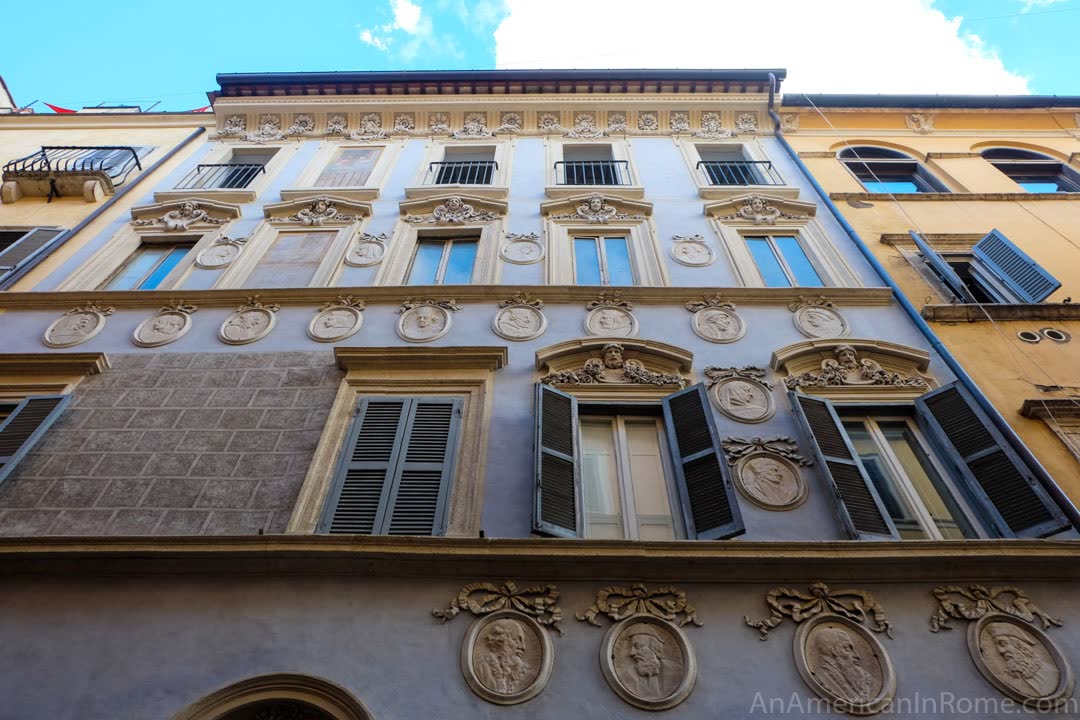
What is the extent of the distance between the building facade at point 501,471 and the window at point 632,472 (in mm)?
35

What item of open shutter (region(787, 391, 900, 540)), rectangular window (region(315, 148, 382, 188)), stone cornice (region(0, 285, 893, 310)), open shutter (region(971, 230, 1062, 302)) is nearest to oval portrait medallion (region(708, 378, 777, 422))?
open shutter (region(787, 391, 900, 540))

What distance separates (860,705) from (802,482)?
2.29m

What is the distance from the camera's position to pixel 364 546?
19.1ft

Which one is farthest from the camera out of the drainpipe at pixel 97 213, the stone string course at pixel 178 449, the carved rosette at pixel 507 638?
the drainpipe at pixel 97 213

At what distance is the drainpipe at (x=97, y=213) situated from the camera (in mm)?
10609

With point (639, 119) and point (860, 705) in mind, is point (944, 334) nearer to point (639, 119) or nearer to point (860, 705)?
point (860, 705)

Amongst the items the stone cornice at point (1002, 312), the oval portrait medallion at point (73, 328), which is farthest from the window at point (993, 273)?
the oval portrait medallion at point (73, 328)

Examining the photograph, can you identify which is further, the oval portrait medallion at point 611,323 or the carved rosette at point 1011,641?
the oval portrait medallion at point 611,323

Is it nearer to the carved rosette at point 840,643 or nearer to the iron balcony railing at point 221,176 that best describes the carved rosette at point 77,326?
the iron balcony railing at point 221,176

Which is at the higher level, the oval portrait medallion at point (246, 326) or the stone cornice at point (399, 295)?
the stone cornice at point (399, 295)

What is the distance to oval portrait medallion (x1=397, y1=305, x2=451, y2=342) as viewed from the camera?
911cm

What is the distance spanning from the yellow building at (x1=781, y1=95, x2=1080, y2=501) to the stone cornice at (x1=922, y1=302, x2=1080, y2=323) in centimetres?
1

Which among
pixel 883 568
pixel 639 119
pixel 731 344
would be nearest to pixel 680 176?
pixel 639 119

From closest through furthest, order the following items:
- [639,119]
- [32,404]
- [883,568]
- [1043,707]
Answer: [1043,707]
[883,568]
[32,404]
[639,119]
